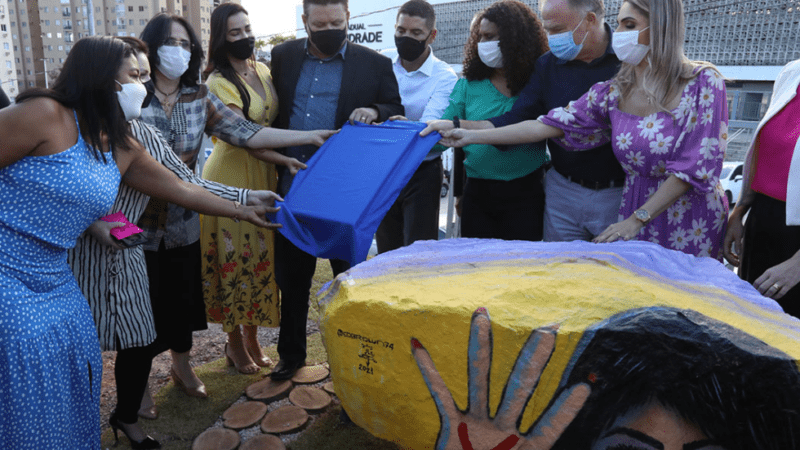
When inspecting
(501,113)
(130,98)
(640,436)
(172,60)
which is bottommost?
(640,436)

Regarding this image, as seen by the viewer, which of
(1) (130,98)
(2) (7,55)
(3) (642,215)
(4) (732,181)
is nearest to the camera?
(1) (130,98)

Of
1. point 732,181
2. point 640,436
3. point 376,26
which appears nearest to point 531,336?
point 640,436

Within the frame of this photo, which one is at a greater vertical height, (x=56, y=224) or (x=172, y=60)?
(x=172, y=60)

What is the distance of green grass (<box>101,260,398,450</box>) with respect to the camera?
2.51 meters

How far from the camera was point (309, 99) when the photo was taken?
293cm

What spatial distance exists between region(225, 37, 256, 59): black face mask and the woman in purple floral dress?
1673 mm

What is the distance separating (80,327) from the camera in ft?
6.41

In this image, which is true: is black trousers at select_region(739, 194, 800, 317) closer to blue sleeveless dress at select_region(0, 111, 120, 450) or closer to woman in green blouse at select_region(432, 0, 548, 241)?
woman in green blouse at select_region(432, 0, 548, 241)

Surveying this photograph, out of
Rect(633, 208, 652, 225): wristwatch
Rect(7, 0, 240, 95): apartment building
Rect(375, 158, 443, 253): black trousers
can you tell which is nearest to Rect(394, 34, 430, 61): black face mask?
Rect(375, 158, 443, 253): black trousers

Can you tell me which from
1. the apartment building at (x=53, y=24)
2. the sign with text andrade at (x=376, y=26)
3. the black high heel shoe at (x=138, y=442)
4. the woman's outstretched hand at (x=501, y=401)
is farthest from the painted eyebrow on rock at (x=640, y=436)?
the apartment building at (x=53, y=24)

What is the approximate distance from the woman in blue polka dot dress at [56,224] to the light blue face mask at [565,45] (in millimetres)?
1779

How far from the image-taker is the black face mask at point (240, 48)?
2887mm

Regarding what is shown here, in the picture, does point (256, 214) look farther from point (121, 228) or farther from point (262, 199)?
point (121, 228)

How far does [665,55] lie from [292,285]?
1.99 metres
